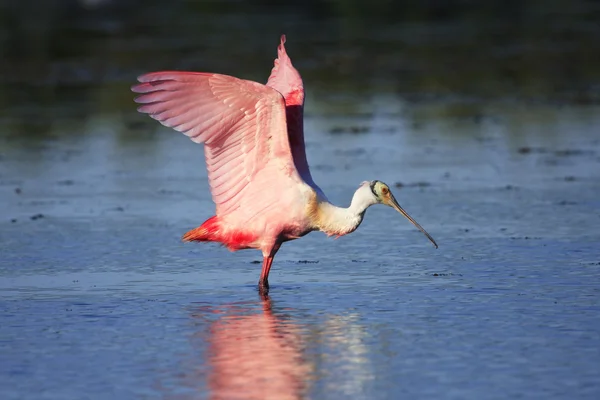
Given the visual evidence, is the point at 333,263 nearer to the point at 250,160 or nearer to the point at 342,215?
the point at 342,215

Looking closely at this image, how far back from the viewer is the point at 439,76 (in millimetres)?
20172

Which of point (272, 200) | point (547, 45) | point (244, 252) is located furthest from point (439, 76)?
point (272, 200)

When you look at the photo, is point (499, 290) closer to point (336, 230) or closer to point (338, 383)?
point (336, 230)

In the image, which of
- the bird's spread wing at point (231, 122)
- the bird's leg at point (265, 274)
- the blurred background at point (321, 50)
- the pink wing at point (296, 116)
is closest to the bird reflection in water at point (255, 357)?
the bird's leg at point (265, 274)

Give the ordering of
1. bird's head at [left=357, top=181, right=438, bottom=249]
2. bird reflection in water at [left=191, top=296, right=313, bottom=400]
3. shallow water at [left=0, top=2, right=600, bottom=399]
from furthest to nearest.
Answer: bird's head at [left=357, top=181, right=438, bottom=249], shallow water at [left=0, top=2, right=600, bottom=399], bird reflection in water at [left=191, top=296, right=313, bottom=400]

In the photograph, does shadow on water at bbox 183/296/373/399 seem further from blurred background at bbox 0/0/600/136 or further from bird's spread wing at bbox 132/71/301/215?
blurred background at bbox 0/0/600/136

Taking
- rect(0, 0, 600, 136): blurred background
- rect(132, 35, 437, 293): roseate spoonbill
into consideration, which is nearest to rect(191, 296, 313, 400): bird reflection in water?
rect(132, 35, 437, 293): roseate spoonbill

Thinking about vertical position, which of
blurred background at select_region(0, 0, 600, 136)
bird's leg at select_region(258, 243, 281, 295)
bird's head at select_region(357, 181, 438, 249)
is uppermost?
blurred background at select_region(0, 0, 600, 136)

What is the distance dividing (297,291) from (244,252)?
5.19 ft

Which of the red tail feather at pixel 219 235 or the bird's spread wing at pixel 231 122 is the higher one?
the bird's spread wing at pixel 231 122

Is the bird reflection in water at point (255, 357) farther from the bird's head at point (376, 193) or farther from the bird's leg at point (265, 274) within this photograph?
the bird's head at point (376, 193)

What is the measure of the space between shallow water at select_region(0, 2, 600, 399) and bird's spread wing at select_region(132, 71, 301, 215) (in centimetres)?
69

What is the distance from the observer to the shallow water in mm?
6461

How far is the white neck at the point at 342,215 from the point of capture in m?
8.51
